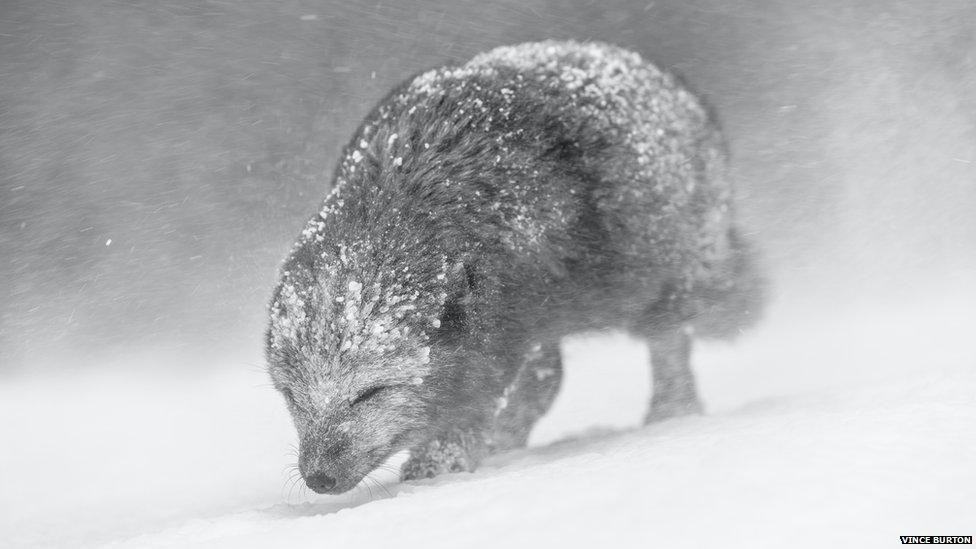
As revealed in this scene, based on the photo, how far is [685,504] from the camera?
2.25 meters

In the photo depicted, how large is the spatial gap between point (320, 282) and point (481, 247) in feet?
2.68

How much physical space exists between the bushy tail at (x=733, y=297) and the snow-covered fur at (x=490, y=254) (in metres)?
0.03

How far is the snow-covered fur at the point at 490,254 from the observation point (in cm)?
337

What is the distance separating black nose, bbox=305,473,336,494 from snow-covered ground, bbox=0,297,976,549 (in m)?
0.11

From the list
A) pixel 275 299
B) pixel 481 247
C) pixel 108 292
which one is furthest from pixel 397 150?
pixel 108 292

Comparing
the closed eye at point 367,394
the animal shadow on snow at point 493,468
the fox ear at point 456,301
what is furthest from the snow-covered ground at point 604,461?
the fox ear at point 456,301

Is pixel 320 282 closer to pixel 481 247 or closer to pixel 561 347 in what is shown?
pixel 481 247

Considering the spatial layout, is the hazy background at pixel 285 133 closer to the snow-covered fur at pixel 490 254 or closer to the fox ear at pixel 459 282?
the snow-covered fur at pixel 490 254

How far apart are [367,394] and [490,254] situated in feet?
3.07

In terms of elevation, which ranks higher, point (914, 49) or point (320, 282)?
point (914, 49)

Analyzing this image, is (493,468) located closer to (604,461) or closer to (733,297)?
(604,461)

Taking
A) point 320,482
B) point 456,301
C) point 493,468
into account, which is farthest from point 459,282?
point 320,482

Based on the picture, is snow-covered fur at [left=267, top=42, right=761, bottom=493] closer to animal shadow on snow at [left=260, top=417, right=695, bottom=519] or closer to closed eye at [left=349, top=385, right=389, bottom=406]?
closed eye at [left=349, top=385, right=389, bottom=406]

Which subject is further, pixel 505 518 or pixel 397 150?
pixel 397 150
